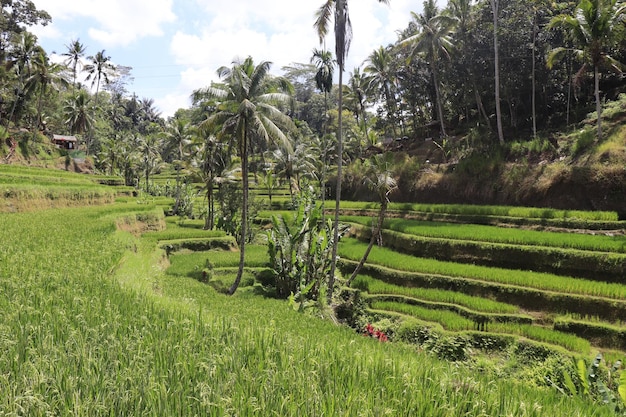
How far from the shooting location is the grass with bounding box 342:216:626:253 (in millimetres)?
13148

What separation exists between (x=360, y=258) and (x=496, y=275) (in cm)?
594

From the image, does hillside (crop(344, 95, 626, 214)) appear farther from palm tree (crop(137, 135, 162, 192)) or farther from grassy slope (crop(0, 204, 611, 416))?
palm tree (crop(137, 135, 162, 192))

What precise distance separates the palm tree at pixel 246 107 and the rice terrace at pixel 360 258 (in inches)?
3.4

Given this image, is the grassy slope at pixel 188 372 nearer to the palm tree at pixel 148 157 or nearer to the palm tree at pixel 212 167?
the palm tree at pixel 212 167

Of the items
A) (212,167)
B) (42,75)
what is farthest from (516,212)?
(42,75)

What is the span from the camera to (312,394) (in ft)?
11.8

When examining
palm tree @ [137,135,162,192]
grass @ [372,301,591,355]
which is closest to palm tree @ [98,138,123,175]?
Result: palm tree @ [137,135,162,192]

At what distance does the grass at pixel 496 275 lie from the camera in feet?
37.6

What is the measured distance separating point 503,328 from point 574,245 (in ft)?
16.0

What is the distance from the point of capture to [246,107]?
43.4 ft

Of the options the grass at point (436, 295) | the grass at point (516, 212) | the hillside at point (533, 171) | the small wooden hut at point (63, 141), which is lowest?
the grass at point (436, 295)

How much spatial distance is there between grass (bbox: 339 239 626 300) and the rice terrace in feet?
0.30

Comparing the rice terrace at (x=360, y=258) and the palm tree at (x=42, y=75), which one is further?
the palm tree at (x=42, y=75)

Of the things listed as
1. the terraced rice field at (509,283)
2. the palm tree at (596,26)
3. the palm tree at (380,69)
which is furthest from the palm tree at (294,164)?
the palm tree at (596,26)
